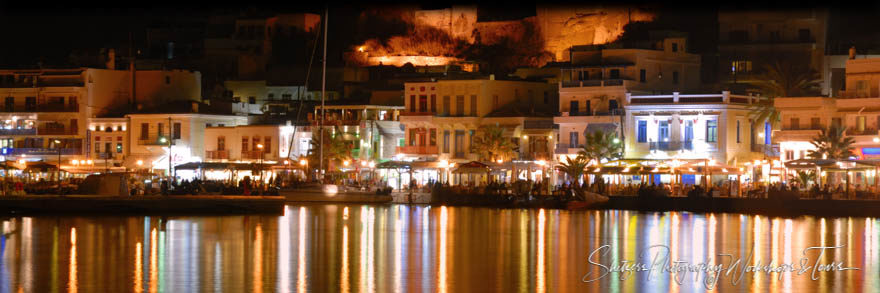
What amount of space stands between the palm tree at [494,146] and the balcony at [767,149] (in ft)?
39.1

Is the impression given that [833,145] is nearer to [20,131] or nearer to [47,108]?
[47,108]

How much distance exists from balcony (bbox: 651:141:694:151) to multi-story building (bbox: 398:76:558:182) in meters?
7.13

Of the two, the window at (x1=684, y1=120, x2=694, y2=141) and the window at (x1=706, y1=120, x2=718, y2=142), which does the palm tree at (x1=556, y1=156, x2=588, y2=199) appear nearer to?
the window at (x1=684, y1=120, x2=694, y2=141)

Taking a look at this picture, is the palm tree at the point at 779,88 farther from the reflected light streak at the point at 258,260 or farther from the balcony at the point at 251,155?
the reflected light streak at the point at 258,260

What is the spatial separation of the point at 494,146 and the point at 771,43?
17.0m

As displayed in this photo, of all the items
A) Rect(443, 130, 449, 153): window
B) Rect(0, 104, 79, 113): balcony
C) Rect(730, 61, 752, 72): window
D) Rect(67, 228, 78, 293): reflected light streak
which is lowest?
Rect(67, 228, 78, 293): reflected light streak

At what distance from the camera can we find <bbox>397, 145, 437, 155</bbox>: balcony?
238ft

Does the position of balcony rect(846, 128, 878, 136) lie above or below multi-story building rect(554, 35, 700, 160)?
below

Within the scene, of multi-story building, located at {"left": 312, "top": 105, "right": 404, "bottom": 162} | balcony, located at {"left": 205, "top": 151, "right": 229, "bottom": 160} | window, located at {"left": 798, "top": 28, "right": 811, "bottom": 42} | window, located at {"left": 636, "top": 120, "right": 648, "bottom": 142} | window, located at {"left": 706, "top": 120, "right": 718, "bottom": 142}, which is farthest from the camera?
balcony, located at {"left": 205, "top": 151, "right": 229, "bottom": 160}

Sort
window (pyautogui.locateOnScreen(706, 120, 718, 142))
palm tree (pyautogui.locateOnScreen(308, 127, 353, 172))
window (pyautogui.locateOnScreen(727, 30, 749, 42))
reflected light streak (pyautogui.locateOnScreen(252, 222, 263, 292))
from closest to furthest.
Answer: reflected light streak (pyautogui.locateOnScreen(252, 222, 263, 292)), window (pyautogui.locateOnScreen(706, 120, 718, 142)), palm tree (pyautogui.locateOnScreen(308, 127, 353, 172)), window (pyautogui.locateOnScreen(727, 30, 749, 42))

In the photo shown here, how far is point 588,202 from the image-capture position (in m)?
57.9

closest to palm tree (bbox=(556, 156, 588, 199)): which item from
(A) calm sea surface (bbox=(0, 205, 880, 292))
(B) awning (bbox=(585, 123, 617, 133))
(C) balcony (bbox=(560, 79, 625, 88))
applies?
(B) awning (bbox=(585, 123, 617, 133))

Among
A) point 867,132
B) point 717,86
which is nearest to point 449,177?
point 717,86

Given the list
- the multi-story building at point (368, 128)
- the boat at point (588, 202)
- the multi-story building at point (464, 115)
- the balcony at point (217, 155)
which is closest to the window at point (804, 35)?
the multi-story building at point (464, 115)
